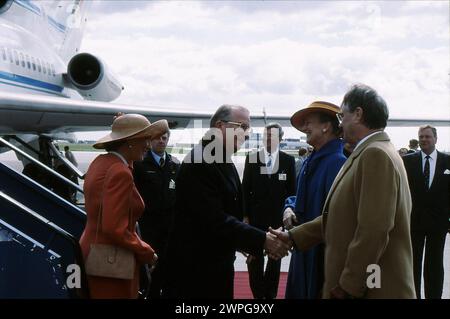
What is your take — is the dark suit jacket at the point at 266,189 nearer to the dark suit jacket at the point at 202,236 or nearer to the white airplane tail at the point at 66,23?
the dark suit jacket at the point at 202,236

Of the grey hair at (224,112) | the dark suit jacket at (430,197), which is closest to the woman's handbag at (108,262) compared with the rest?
the grey hair at (224,112)

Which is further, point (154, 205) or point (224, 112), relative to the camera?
point (154, 205)

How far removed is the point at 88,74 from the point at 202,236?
15.2m

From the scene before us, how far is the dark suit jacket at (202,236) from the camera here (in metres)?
4.05

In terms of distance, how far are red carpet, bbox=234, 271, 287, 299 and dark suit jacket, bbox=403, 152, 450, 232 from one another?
163cm

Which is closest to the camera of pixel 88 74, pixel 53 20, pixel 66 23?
pixel 88 74

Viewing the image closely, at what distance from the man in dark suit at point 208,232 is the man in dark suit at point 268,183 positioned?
2878mm

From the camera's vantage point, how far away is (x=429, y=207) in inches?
277

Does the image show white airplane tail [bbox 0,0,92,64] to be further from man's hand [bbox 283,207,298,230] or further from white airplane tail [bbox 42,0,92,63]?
man's hand [bbox 283,207,298,230]

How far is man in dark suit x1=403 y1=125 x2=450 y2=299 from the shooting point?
22.7 ft

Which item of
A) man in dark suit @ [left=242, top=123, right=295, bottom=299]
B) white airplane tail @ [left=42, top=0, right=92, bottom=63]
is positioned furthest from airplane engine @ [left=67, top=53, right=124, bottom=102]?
man in dark suit @ [left=242, top=123, right=295, bottom=299]

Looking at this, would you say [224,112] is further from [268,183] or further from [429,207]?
[429,207]

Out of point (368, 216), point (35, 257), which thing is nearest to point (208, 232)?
point (35, 257)

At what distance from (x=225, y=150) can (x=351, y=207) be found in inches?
→ 42.3
